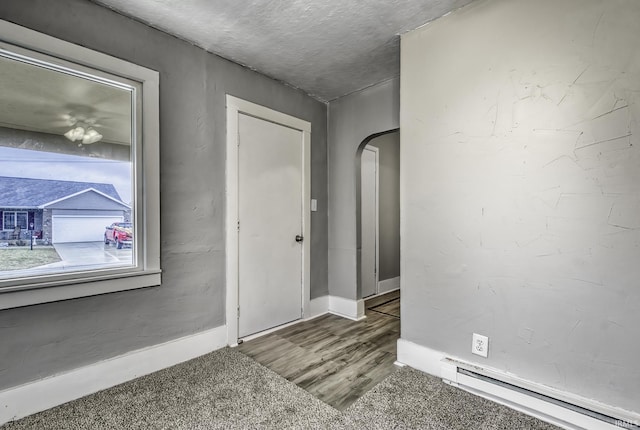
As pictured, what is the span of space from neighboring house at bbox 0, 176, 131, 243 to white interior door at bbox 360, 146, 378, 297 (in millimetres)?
2726

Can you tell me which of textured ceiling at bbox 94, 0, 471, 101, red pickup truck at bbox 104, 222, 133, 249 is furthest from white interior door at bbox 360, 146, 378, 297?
red pickup truck at bbox 104, 222, 133, 249

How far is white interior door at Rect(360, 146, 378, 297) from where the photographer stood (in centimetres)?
402

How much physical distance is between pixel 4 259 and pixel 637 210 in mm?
3312

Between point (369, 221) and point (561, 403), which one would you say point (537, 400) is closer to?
point (561, 403)

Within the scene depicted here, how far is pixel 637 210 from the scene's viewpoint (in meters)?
1.46

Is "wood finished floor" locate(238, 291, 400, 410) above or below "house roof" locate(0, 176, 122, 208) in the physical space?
below

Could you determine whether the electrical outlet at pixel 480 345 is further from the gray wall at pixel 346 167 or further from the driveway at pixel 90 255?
the driveway at pixel 90 255

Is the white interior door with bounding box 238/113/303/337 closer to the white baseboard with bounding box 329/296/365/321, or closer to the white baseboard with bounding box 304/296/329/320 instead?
the white baseboard with bounding box 304/296/329/320

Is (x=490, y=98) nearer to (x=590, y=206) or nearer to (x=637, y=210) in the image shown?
(x=590, y=206)

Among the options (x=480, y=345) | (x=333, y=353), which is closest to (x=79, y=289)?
(x=333, y=353)

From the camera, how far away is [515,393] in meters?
1.74

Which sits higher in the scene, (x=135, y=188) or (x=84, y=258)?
(x=135, y=188)

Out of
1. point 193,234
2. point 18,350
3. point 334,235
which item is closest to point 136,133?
point 193,234

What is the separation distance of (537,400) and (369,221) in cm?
269
